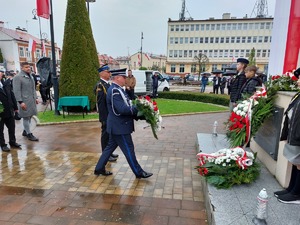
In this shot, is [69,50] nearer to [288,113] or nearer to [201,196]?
[201,196]

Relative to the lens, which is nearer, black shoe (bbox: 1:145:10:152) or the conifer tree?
black shoe (bbox: 1:145:10:152)

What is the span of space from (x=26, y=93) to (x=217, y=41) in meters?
53.6

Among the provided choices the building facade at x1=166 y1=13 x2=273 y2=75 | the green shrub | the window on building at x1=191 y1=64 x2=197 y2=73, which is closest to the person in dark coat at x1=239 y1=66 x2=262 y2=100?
the green shrub

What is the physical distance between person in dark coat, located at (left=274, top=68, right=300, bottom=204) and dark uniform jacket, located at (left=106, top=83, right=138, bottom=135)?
1.98 metres

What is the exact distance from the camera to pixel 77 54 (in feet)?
30.8

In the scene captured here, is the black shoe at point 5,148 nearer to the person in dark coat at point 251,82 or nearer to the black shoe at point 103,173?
the black shoe at point 103,173

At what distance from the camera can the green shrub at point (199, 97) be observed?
12769mm

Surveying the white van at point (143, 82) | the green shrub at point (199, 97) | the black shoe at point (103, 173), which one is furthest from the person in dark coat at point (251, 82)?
the white van at point (143, 82)

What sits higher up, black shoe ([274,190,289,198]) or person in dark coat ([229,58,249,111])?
person in dark coat ([229,58,249,111])

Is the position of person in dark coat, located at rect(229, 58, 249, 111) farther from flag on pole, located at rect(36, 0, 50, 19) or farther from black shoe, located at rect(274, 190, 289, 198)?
flag on pole, located at rect(36, 0, 50, 19)

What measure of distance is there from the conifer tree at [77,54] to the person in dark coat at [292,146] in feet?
27.0

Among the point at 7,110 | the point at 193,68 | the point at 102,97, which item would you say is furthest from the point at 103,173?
the point at 193,68

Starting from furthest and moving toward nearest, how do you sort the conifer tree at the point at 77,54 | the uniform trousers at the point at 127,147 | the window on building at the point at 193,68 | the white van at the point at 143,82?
the window on building at the point at 193,68
the white van at the point at 143,82
the conifer tree at the point at 77,54
the uniform trousers at the point at 127,147

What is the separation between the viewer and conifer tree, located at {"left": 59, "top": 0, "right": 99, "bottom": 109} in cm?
932
